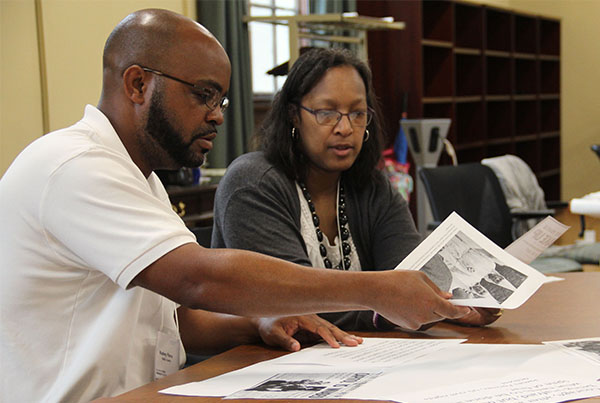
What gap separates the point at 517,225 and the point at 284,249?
2.45m

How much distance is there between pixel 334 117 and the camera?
6.08 ft

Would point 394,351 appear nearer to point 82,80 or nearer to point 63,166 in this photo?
point 63,166

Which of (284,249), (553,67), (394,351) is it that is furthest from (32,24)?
(553,67)

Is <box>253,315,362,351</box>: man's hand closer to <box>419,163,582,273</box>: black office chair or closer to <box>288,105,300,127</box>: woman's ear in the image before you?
<box>288,105,300,127</box>: woman's ear

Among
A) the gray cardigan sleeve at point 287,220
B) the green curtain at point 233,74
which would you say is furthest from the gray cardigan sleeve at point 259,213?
the green curtain at point 233,74

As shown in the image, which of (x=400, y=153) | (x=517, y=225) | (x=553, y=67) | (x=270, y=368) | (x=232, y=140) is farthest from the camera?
(x=553, y=67)

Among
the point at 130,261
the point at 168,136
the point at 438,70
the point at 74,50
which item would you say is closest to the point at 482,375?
Answer: the point at 130,261

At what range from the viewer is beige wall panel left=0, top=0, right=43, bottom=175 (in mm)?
3072

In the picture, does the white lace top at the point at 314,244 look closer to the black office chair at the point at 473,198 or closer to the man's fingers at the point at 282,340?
the man's fingers at the point at 282,340

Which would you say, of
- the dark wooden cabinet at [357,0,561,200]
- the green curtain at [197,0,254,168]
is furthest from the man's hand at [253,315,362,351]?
the dark wooden cabinet at [357,0,561,200]

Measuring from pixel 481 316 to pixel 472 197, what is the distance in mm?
2195

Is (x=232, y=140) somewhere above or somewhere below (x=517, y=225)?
above

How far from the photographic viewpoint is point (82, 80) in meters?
3.52

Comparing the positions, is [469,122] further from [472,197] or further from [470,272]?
[470,272]
